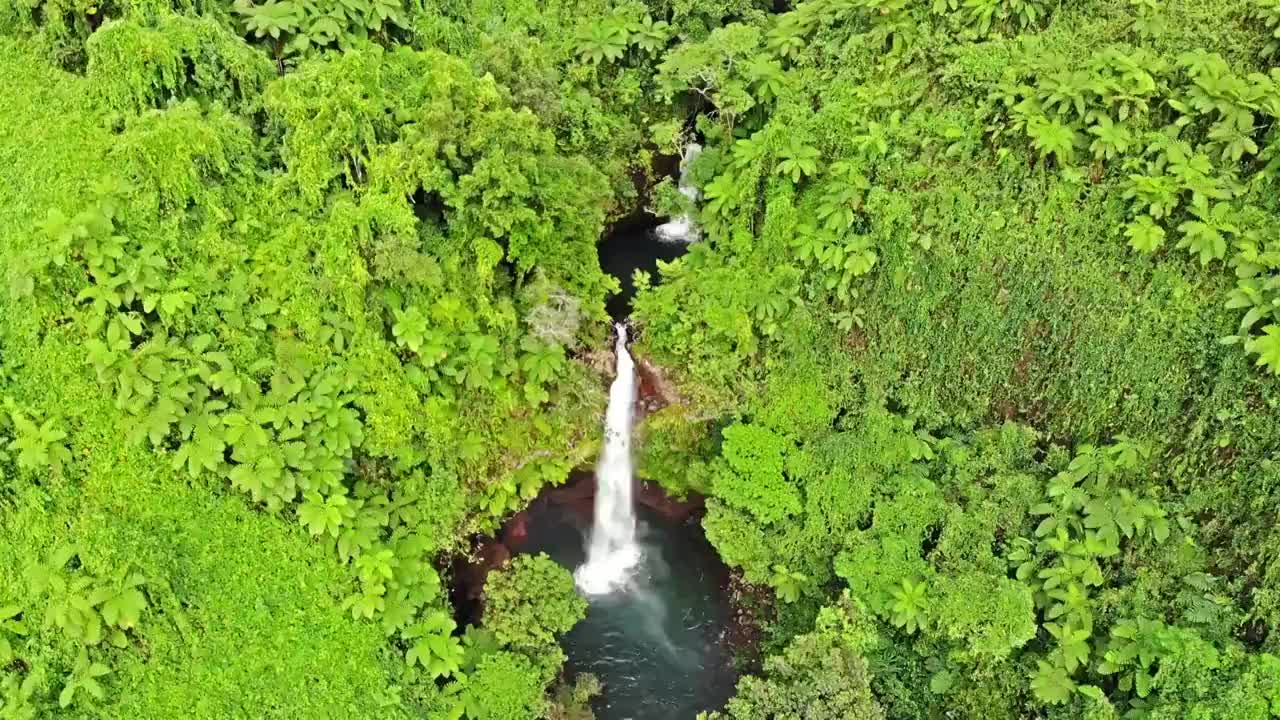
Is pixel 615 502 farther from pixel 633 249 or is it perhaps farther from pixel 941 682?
pixel 941 682

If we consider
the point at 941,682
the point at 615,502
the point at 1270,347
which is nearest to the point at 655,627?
the point at 615,502

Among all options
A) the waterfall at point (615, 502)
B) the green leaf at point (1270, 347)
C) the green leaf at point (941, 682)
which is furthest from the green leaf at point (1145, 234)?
the waterfall at point (615, 502)

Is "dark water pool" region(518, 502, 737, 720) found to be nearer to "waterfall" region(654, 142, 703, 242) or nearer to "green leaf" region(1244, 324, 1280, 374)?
"waterfall" region(654, 142, 703, 242)

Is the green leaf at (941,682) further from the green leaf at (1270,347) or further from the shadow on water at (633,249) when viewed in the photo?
the shadow on water at (633,249)

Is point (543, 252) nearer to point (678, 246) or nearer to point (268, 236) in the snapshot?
point (268, 236)

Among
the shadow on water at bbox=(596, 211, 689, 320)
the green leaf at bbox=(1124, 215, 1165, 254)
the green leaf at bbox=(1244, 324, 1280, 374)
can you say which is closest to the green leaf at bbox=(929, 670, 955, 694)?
the green leaf at bbox=(1244, 324, 1280, 374)
